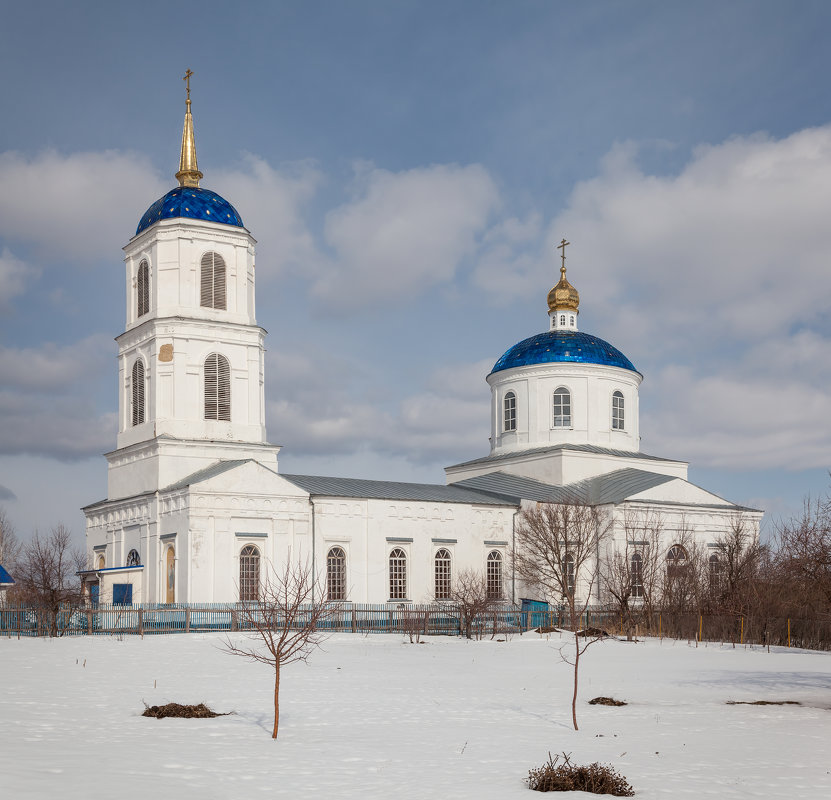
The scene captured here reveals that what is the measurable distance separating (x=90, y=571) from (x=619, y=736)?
31.9 m

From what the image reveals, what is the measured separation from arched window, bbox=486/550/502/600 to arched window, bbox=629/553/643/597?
5667 mm

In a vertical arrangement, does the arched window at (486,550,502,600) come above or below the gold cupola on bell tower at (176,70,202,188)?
below

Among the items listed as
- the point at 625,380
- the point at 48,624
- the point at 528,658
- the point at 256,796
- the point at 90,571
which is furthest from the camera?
the point at 625,380

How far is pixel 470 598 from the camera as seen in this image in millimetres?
42344

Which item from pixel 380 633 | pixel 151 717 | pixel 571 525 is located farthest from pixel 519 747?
pixel 571 525

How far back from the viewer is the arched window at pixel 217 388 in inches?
1729

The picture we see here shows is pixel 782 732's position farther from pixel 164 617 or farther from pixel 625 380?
pixel 625 380

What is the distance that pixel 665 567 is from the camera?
47.2m

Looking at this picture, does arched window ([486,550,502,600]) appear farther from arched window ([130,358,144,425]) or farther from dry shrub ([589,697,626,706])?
dry shrub ([589,697,626,706])

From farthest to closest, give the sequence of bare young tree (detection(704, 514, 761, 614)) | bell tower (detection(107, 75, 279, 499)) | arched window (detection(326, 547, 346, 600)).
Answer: arched window (detection(326, 547, 346, 600)) < bell tower (detection(107, 75, 279, 499)) < bare young tree (detection(704, 514, 761, 614))

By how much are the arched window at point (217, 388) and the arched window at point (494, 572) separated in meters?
13.1

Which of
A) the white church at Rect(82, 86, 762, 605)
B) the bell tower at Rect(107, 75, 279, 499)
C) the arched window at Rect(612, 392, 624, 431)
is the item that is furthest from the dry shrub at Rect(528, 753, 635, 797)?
the arched window at Rect(612, 392, 624, 431)

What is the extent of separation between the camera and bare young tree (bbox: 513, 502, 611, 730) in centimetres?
4512

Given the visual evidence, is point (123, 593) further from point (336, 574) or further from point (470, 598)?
point (470, 598)
